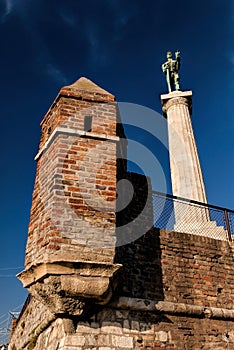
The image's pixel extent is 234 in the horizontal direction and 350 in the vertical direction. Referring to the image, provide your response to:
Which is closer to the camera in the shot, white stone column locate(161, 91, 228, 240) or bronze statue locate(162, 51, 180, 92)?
white stone column locate(161, 91, 228, 240)

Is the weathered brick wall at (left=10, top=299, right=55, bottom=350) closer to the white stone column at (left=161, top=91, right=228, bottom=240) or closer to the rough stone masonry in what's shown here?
the rough stone masonry

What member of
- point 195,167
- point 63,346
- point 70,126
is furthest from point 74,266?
point 195,167

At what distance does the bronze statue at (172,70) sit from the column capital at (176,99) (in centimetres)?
104

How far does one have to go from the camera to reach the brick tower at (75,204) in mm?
4660

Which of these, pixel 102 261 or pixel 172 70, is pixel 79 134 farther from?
pixel 172 70

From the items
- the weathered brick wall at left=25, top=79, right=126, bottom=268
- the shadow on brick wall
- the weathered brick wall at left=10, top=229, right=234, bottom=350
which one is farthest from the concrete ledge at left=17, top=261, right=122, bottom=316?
the shadow on brick wall

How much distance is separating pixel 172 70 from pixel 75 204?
16930 mm

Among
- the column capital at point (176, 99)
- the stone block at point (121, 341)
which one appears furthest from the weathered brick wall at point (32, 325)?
the column capital at point (176, 99)

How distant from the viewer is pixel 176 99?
18000 millimetres

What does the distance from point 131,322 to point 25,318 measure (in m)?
3.08

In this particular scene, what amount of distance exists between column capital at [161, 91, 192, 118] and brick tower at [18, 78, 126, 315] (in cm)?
1192

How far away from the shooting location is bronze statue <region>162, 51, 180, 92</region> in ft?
64.4

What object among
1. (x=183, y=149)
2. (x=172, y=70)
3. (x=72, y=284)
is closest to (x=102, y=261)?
(x=72, y=284)

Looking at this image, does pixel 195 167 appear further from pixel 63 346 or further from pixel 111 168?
pixel 63 346
